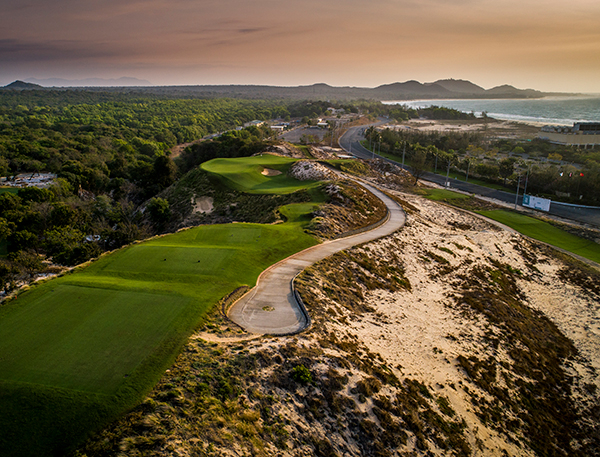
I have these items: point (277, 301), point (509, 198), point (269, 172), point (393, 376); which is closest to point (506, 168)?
point (509, 198)

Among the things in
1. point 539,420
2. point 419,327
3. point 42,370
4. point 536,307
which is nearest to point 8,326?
point 42,370

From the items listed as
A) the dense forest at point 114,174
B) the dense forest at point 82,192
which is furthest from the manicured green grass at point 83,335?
the dense forest at point 82,192

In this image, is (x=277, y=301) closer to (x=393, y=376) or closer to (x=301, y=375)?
(x=301, y=375)

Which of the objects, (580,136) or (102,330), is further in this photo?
(580,136)

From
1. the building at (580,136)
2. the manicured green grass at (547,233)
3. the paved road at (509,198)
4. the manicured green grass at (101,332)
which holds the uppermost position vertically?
the building at (580,136)

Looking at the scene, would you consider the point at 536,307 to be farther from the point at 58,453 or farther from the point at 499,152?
the point at 499,152

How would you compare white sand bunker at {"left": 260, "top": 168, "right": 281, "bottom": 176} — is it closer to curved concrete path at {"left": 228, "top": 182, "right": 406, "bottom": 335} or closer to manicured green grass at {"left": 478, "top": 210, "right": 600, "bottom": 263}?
curved concrete path at {"left": 228, "top": 182, "right": 406, "bottom": 335}

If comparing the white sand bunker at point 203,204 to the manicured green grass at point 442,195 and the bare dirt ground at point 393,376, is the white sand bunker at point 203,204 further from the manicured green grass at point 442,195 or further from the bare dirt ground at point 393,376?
the manicured green grass at point 442,195
